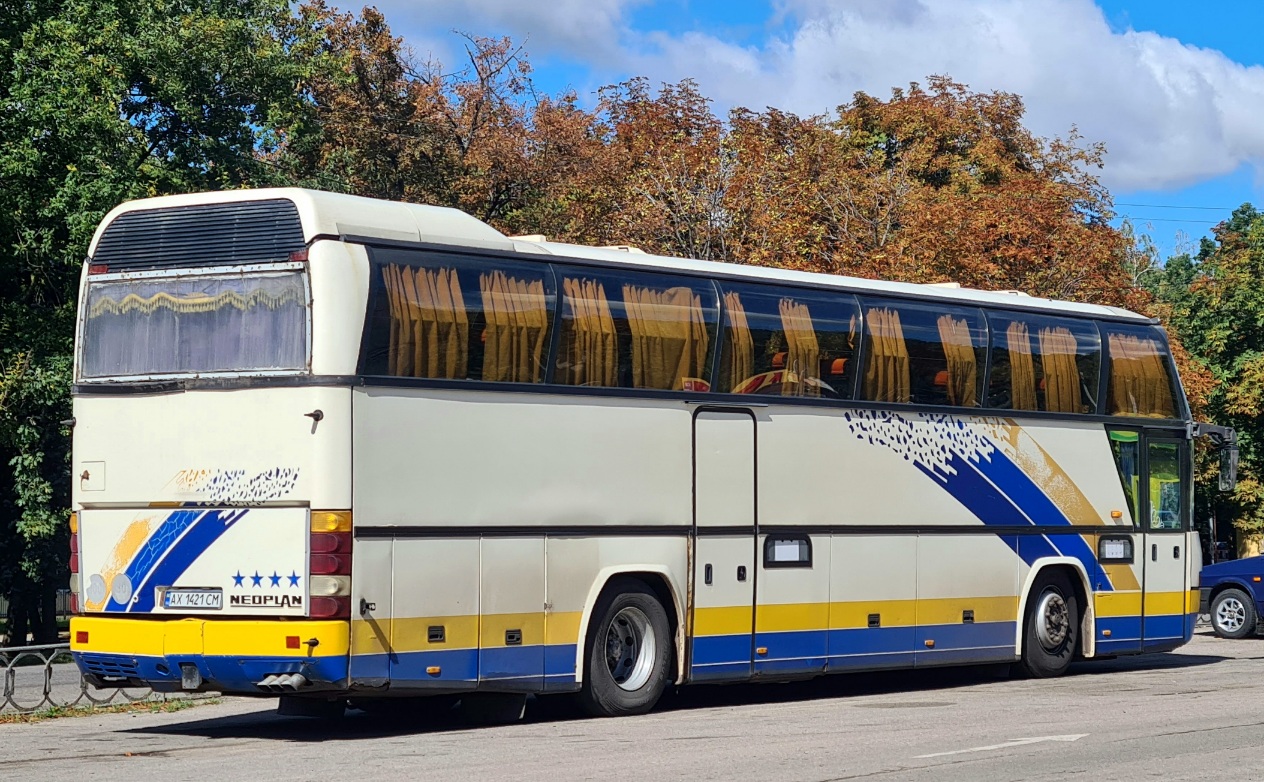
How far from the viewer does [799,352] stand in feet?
53.0

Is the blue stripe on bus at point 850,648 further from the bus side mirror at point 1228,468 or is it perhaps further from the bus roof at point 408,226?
the bus side mirror at point 1228,468

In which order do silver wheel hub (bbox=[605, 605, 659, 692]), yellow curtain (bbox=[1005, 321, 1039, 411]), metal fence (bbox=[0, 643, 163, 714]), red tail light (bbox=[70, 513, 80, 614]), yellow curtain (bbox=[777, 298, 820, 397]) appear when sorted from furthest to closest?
yellow curtain (bbox=[1005, 321, 1039, 411])
metal fence (bbox=[0, 643, 163, 714])
yellow curtain (bbox=[777, 298, 820, 397])
silver wheel hub (bbox=[605, 605, 659, 692])
red tail light (bbox=[70, 513, 80, 614])

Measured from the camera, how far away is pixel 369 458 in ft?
→ 41.6

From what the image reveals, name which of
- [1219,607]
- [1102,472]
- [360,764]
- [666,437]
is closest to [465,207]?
[1219,607]

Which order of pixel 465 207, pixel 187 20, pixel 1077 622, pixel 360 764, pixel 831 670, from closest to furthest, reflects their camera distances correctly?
pixel 360 764 → pixel 831 670 → pixel 1077 622 → pixel 187 20 → pixel 465 207

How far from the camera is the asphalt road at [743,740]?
35.3 feet

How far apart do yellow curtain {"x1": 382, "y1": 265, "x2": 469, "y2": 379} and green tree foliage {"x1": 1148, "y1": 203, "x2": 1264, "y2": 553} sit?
3562 cm

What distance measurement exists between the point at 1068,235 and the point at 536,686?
24.5m

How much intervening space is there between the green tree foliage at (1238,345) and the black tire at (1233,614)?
68.5ft

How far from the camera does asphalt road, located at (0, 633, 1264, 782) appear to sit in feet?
35.3

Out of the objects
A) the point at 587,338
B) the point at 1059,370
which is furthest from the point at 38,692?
the point at 1059,370

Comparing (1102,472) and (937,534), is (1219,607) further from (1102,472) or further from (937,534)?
(937,534)

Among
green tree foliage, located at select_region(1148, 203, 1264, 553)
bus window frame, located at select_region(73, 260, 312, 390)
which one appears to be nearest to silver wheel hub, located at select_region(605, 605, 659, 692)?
bus window frame, located at select_region(73, 260, 312, 390)

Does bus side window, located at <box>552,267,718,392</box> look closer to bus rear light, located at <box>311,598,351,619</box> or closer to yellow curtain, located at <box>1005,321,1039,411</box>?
bus rear light, located at <box>311,598,351,619</box>
